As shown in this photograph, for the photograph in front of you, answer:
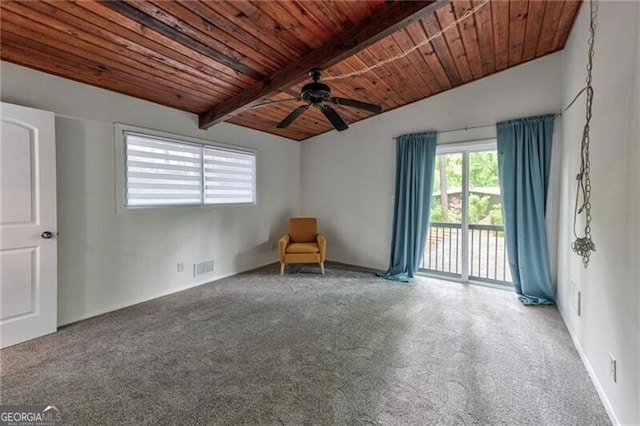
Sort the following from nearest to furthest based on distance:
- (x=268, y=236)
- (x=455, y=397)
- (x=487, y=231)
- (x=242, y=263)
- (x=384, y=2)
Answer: (x=455, y=397) < (x=384, y=2) < (x=487, y=231) < (x=242, y=263) < (x=268, y=236)

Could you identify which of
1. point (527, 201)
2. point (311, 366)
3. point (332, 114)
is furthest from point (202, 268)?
point (527, 201)

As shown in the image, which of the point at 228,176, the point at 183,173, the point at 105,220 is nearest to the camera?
the point at 105,220

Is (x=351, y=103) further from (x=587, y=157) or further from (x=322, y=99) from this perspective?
(x=587, y=157)

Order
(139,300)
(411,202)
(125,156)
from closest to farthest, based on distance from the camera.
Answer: (125,156) → (139,300) → (411,202)

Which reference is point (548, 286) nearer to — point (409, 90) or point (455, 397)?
point (455, 397)

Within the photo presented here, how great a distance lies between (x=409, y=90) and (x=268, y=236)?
333 cm

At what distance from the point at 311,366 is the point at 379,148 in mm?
3653

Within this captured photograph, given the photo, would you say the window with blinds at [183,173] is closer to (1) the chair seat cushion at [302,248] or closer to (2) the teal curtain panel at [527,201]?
(1) the chair seat cushion at [302,248]

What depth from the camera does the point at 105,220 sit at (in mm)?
3115

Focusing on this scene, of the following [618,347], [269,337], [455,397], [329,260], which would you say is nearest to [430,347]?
[455,397]

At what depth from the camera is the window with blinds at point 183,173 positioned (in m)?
3.38

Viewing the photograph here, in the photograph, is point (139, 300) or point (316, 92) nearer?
point (316, 92)

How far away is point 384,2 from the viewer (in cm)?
221

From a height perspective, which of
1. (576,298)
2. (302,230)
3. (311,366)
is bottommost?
(311,366)
